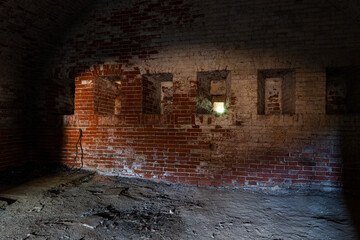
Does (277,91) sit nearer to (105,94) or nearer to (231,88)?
(231,88)

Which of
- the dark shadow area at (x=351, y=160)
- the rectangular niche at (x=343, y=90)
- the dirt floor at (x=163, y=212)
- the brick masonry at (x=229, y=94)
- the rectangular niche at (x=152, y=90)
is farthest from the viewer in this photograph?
the rectangular niche at (x=152, y=90)

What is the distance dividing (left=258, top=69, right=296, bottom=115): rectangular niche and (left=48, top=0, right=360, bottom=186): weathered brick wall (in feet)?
0.48

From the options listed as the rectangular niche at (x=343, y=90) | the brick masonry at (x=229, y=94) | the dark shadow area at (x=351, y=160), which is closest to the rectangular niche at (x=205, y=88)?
the brick masonry at (x=229, y=94)

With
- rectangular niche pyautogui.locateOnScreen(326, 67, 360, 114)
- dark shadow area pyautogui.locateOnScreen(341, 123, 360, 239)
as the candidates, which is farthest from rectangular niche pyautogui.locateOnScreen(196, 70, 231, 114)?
dark shadow area pyautogui.locateOnScreen(341, 123, 360, 239)

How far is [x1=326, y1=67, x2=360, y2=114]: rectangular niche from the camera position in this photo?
3.65 meters

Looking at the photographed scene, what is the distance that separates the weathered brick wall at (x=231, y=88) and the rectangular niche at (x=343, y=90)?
1.55 feet

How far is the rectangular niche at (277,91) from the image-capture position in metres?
3.67

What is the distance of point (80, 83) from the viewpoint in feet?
14.6

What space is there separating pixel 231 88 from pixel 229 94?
0.13 meters

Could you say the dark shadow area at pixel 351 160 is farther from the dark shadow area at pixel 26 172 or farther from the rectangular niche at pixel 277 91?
the dark shadow area at pixel 26 172

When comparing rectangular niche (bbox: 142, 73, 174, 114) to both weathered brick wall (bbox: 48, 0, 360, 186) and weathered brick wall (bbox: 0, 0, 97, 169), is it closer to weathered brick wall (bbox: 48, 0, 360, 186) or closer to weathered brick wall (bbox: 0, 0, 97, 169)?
weathered brick wall (bbox: 48, 0, 360, 186)

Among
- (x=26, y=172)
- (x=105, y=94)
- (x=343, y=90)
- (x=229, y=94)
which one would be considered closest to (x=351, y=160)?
(x=343, y=90)

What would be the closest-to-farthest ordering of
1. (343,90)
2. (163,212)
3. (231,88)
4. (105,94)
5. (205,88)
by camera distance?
(163,212)
(231,88)
(343,90)
(205,88)
(105,94)

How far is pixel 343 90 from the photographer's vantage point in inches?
158
